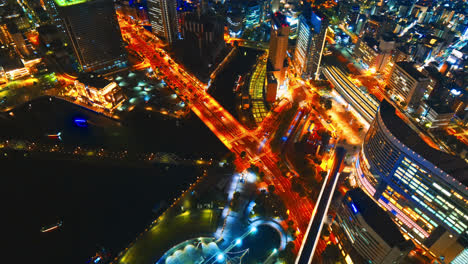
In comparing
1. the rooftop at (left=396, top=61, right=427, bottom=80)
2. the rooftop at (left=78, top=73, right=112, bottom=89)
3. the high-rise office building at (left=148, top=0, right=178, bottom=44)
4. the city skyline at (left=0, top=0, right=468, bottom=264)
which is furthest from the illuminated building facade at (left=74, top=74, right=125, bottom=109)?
the rooftop at (left=396, top=61, right=427, bottom=80)

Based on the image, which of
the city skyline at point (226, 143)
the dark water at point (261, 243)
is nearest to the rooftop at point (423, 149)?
the city skyline at point (226, 143)

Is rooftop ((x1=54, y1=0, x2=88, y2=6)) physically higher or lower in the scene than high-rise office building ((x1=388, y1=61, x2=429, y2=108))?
higher

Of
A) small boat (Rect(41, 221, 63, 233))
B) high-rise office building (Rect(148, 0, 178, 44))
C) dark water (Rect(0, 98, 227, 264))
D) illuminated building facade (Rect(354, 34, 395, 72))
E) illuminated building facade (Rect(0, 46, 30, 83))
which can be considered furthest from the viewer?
high-rise office building (Rect(148, 0, 178, 44))

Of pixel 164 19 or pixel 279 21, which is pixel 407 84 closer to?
pixel 279 21

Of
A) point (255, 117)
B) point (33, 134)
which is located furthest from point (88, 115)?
point (255, 117)

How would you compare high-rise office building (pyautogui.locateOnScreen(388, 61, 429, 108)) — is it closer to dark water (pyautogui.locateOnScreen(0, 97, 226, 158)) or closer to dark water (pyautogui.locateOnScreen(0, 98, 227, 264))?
dark water (pyautogui.locateOnScreen(0, 97, 226, 158))

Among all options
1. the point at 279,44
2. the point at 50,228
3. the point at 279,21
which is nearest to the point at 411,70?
the point at 279,44
